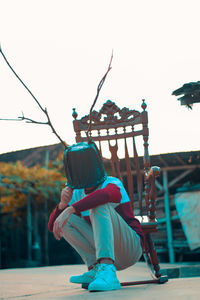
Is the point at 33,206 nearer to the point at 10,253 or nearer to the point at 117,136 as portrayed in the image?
the point at 10,253

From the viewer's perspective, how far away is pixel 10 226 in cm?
1445

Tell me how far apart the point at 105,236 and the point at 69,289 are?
1.13 m

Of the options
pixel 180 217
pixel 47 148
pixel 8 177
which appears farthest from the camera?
pixel 47 148

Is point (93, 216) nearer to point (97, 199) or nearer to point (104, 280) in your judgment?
point (97, 199)

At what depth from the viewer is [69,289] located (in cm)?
342

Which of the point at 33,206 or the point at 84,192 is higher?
the point at 84,192

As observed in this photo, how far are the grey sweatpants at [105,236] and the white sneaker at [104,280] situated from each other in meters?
0.06

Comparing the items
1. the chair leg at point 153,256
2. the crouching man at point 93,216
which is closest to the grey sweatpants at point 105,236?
the crouching man at point 93,216

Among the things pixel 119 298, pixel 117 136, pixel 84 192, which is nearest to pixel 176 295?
pixel 119 298

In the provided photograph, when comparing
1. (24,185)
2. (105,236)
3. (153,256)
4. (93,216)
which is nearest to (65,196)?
(93,216)

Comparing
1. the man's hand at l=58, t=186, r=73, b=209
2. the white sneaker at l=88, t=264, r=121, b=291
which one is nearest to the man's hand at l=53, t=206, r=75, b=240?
the man's hand at l=58, t=186, r=73, b=209

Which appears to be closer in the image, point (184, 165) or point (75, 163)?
point (75, 163)

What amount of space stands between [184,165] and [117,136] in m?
7.97

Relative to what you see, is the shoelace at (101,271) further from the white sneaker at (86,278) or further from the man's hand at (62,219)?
the man's hand at (62,219)
